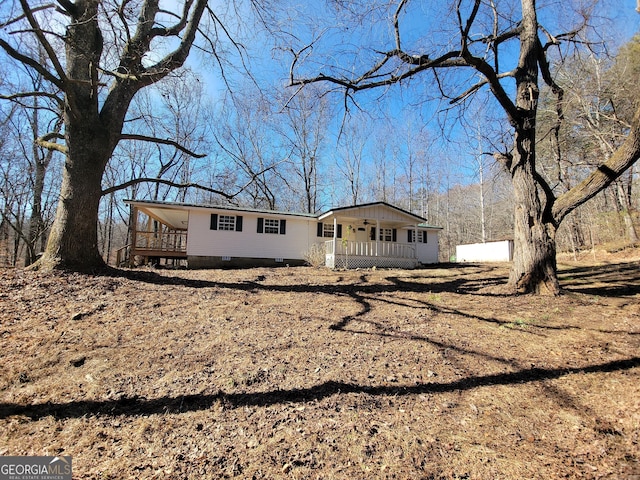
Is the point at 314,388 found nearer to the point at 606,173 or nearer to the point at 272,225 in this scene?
the point at 606,173

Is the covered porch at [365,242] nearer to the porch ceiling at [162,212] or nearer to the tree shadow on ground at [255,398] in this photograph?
the porch ceiling at [162,212]

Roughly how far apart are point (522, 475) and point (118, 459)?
274 centimetres

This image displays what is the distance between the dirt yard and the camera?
204 cm

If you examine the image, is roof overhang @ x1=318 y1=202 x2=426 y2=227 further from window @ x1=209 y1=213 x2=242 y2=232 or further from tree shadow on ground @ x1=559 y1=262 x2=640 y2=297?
tree shadow on ground @ x1=559 y1=262 x2=640 y2=297

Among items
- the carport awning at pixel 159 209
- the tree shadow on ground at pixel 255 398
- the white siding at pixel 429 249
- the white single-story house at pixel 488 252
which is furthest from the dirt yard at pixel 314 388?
the white single-story house at pixel 488 252

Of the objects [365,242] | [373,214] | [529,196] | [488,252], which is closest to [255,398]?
[529,196]

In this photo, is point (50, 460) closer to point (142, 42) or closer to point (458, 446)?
point (458, 446)

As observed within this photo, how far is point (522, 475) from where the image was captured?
1.85 metres

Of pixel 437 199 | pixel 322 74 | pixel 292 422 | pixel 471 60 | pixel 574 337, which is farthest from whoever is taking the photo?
pixel 437 199

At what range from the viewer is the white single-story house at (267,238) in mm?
13773

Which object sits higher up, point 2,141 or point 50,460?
point 2,141

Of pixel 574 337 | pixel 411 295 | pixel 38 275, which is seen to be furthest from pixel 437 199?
pixel 38 275

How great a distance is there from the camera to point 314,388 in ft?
9.70

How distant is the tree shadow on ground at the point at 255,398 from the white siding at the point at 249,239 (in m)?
11.7
